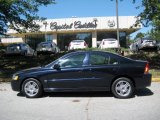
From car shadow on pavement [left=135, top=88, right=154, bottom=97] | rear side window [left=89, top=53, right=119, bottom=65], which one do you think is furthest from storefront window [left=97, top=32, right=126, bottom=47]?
rear side window [left=89, top=53, right=119, bottom=65]

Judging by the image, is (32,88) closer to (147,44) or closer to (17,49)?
(17,49)

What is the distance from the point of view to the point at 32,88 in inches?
465

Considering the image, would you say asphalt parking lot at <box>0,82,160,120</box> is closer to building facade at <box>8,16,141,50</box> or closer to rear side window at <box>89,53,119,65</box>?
rear side window at <box>89,53,119,65</box>

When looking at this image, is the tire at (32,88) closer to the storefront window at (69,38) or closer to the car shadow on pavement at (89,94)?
the car shadow on pavement at (89,94)

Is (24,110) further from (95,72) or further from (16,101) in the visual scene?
(95,72)

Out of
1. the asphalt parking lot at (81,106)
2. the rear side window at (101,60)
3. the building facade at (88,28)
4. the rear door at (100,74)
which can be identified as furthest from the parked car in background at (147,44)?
the rear door at (100,74)

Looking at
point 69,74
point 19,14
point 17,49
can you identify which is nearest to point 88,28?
point 17,49

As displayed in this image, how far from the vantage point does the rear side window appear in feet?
38.2

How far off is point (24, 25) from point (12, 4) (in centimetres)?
191

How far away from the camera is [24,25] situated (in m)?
20.5

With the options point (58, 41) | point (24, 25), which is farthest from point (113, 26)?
point (24, 25)

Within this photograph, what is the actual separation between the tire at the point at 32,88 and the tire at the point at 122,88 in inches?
95.4

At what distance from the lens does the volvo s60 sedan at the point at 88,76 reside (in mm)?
11383

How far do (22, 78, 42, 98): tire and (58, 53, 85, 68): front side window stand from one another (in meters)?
1.01
